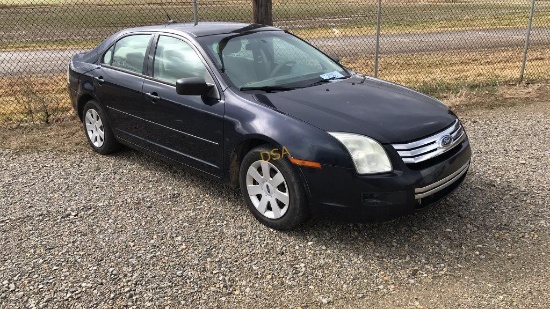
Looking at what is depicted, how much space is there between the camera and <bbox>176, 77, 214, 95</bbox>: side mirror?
4.17m

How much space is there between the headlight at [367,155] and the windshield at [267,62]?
100 centimetres

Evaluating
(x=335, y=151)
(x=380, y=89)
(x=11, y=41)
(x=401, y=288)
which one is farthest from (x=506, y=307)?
(x=11, y=41)

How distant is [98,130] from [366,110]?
10.8 ft

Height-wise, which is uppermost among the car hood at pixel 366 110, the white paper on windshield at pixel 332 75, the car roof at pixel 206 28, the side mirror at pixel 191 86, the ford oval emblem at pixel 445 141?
the car roof at pixel 206 28

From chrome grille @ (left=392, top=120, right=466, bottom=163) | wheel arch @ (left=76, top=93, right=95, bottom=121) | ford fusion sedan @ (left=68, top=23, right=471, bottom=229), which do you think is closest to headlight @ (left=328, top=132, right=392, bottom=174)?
ford fusion sedan @ (left=68, top=23, right=471, bottom=229)

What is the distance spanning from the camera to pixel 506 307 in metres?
3.16

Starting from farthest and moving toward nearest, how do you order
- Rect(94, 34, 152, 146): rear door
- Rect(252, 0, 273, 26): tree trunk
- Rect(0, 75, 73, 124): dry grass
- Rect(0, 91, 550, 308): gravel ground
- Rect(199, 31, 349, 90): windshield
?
1. Rect(252, 0, 273, 26): tree trunk
2. Rect(0, 75, 73, 124): dry grass
3. Rect(94, 34, 152, 146): rear door
4. Rect(199, 31, 349, 90): windshield
5. Rect(0, 91, 550, 308): gravel ground

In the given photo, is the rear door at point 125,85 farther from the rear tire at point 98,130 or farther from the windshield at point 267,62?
the windshield at point 267,62

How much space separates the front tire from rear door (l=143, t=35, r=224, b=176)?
36 centimetres

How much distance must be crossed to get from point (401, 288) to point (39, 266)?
248 cm

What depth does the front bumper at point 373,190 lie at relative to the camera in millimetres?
3586

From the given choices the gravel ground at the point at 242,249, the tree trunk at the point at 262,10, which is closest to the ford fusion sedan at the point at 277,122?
the gravel ground at the point at 242,249

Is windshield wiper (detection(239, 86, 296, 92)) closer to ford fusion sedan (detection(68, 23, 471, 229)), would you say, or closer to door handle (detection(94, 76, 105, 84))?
ford fusion sedan (detection(68, 23, 471, 229))

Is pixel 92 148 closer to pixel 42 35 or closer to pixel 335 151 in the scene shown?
pixel 335 151
